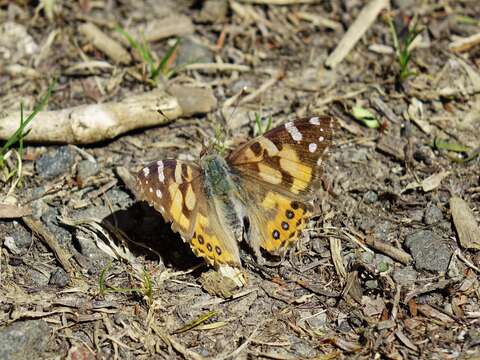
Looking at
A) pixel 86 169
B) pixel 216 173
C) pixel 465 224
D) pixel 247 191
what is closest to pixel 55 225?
pixel 86 169

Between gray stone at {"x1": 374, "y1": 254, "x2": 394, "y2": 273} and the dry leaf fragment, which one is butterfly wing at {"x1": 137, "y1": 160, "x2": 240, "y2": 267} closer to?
gray stone at {"x1": 374, "y1": 254, "x2": 394, "y2": 273}

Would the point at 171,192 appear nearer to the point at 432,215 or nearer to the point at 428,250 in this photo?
the point at 428,250

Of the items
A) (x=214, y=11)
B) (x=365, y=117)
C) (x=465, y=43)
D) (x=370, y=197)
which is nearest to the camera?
(x=370, y=197)

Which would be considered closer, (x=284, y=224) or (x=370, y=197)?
(x=284, y=224)

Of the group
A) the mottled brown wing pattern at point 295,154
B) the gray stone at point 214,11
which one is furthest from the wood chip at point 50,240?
the gray stone at point 214,11

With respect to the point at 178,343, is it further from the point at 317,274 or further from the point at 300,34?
the point at 300,34

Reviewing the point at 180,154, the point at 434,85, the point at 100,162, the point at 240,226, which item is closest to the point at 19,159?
the point at 100,162

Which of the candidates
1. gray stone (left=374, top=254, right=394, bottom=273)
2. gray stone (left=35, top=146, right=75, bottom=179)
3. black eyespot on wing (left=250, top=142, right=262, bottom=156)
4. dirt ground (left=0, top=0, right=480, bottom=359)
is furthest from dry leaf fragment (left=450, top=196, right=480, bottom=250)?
gray stone (left=35, top=146, right=75, bottom=179)
